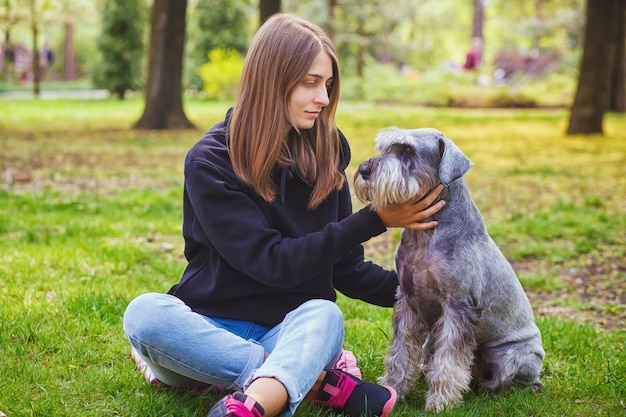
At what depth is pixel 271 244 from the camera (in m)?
3.11

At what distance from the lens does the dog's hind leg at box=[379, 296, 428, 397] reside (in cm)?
352

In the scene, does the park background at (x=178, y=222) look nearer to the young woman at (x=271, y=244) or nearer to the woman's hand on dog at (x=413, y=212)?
the young woman at (x=271, y=244)

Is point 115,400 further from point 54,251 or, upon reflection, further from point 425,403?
point 54,251

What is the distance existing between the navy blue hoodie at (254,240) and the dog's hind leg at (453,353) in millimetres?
542

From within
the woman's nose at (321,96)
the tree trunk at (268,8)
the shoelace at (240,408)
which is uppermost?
the tree trunk at (268,8)

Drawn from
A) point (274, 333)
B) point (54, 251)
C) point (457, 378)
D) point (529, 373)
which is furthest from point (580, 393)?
point (54, 251)

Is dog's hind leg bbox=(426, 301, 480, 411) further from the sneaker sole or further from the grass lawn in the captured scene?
the sneaker sole

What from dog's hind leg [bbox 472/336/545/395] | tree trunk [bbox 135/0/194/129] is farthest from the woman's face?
tree trunk [bbox 135/0/194/129]

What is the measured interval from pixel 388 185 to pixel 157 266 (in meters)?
3.00

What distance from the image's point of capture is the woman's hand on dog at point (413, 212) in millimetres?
3129

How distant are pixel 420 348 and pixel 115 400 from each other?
1463mm

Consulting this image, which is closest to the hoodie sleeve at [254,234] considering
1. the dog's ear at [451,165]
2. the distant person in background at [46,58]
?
the dog's ear at [451,165]

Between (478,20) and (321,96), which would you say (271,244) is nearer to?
(321,96)

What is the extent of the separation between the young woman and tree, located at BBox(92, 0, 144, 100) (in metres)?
26.5
